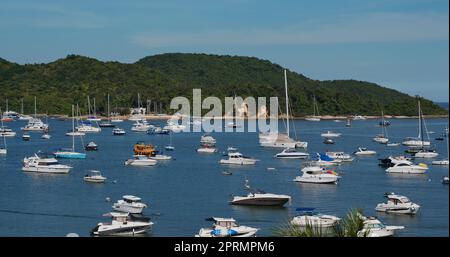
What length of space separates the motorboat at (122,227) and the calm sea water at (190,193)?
0.59m

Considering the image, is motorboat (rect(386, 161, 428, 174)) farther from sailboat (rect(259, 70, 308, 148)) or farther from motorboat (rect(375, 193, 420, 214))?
sailboat (rect(259, 70, 308, 148))

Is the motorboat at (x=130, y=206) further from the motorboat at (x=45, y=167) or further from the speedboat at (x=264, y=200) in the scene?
the motorboat at (x=45, y=167)

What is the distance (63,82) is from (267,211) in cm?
12151

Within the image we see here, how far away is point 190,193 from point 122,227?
10899mm

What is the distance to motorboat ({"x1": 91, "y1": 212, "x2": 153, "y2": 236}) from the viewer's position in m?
22.4

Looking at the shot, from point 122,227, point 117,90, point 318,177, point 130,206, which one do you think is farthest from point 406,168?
point 117,90

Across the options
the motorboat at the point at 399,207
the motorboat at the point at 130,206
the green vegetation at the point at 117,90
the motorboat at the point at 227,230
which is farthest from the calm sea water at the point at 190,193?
the green vegetation at the point at 117,90

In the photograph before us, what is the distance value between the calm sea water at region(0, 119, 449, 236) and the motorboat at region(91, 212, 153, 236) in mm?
585

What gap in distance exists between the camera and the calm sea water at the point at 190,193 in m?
25.2

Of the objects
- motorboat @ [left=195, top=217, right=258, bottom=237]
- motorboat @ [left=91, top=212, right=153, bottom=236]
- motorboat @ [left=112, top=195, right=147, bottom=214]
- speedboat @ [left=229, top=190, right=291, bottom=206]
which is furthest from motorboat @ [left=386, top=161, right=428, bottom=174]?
motorboat @ [left=91, top=212, right=153, bottom=236]

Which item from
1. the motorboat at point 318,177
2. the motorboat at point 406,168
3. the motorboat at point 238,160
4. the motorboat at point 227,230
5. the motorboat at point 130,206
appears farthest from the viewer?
the motorboat at point 238,160

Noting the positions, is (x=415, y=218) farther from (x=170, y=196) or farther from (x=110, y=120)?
(x=110, y=120)

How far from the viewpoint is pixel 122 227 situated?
22547 millimetres
